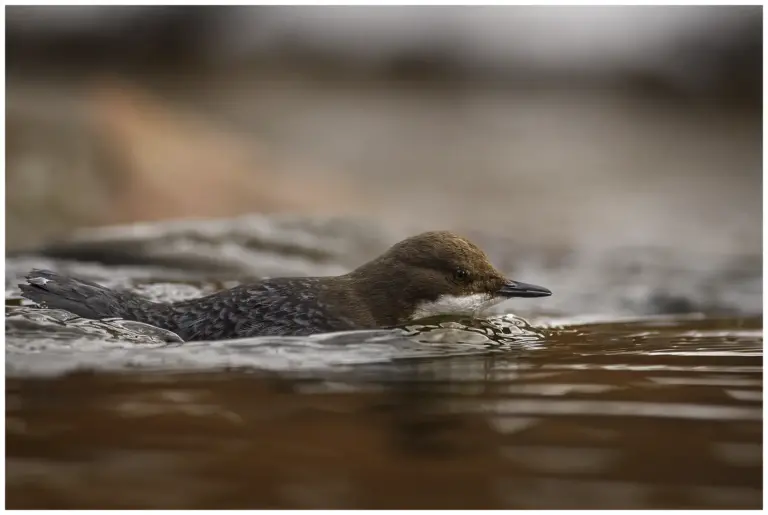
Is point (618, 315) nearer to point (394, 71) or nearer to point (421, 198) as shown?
point (421, 198)

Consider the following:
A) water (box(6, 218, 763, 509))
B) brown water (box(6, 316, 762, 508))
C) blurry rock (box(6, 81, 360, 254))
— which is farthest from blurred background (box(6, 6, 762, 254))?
brown water (box(6, 316, 762, 508))

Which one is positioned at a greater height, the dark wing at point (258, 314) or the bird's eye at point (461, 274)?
the bird's eye at point (461, 274)

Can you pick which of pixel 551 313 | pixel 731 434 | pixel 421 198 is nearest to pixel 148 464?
pixel 731 434

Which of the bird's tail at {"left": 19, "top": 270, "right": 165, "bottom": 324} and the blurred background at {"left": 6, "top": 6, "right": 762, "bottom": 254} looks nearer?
the bird's tail at {"left": 19, "top": 270, "right": 165, "bottom": 324}

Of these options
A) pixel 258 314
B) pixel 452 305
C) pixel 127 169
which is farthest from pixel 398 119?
pixel 258 314

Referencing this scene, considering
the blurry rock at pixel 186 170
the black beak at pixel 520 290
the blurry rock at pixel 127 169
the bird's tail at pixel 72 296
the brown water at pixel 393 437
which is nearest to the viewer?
the brown water at pixel 393 437

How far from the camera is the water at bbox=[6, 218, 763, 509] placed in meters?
2.87

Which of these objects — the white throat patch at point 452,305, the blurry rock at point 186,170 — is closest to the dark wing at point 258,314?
the white throat patch at point 452,305

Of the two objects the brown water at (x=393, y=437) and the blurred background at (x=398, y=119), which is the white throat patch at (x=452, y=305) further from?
the blurred background at (x=398, y=119)

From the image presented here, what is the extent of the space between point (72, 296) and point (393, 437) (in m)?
2.73

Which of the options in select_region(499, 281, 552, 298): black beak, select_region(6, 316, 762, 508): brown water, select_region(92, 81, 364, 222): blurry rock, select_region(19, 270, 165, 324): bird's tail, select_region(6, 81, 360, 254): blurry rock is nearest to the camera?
select_region(6, 316, 762, 508): brown water

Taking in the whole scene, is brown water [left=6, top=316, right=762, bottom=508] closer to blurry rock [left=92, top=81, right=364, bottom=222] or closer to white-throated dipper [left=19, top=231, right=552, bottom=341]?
white-throated dipper [left=19, top=231, right=552, bottom=341]

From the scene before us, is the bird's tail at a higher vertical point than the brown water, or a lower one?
higher

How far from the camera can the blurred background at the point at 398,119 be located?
38.1 ft
